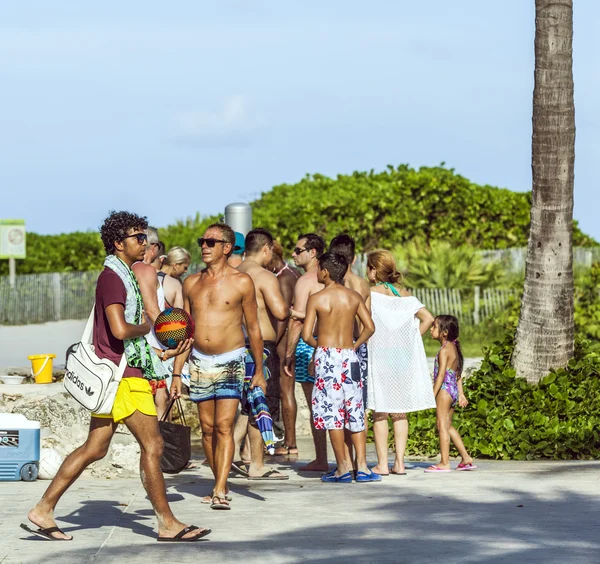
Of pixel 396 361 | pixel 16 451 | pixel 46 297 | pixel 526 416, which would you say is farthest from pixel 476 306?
pixel 16 451

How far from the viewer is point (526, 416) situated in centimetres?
1158

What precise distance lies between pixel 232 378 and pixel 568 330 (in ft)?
16.1

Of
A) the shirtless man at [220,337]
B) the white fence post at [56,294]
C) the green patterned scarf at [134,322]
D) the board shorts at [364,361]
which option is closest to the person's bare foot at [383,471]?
the board shorts at [364,361]

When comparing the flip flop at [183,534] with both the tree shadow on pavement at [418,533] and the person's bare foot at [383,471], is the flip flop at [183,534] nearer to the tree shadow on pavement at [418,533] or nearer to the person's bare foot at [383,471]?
the tree shadow on pavement at [418,533]

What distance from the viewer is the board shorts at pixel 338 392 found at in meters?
9.31

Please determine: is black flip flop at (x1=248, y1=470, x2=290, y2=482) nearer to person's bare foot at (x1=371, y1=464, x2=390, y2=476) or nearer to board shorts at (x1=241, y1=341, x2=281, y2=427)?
board shorts at (x1=241, y1=341, x2=281, y2=427)

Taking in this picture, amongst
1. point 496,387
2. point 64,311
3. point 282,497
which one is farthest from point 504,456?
point 64,311

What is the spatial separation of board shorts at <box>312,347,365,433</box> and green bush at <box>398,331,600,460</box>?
257 cm

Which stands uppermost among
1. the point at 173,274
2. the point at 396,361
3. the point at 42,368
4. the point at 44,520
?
the point at 173,274

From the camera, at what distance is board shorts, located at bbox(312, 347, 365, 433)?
931 centimetres

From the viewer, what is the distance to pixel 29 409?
1111 centimetres

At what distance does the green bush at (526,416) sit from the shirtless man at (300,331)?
6.59 feet

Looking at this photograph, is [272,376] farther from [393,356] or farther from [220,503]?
[220,503]

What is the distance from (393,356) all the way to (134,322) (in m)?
3.45
